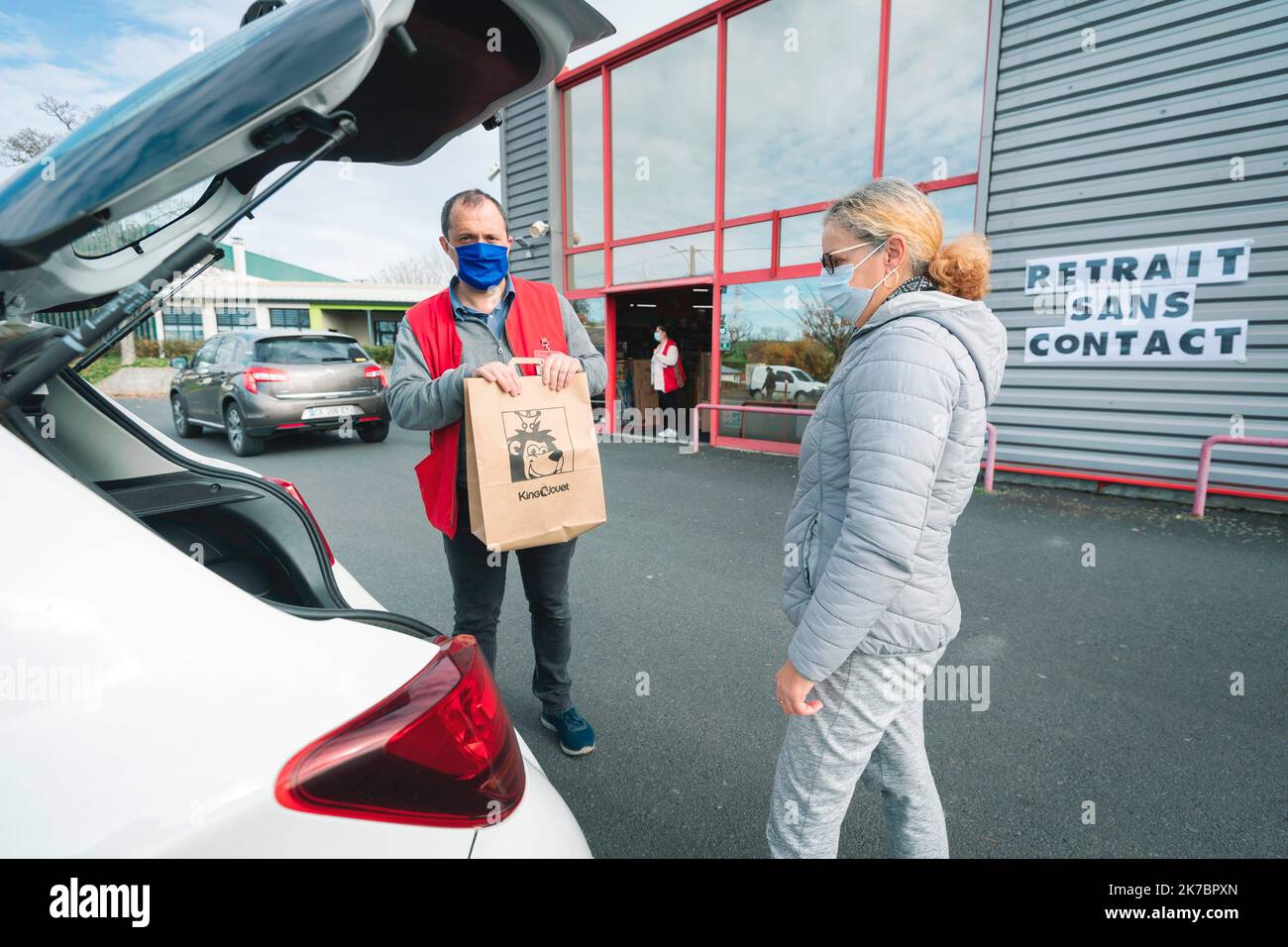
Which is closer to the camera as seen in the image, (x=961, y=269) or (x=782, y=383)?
(x=961, y=269)

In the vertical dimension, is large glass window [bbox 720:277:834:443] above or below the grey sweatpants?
above

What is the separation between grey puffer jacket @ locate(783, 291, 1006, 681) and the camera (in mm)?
1231

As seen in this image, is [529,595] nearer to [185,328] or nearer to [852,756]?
[852,756]

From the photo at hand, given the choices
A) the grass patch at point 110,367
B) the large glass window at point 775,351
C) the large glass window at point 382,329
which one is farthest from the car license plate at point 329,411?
the large glass window at point 382,329

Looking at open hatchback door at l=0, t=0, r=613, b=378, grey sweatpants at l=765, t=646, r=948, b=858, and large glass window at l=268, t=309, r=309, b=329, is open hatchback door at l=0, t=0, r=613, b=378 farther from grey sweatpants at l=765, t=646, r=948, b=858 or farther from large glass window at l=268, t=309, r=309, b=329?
large glass window at l=268, t=309, r=309, b=329

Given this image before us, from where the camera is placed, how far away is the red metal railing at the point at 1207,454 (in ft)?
17.0

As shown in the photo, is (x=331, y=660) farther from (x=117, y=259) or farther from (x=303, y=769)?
(x=117, y=259)

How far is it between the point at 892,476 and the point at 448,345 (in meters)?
1.52

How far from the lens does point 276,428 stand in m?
8.34

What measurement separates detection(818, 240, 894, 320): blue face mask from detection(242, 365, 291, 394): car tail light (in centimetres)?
834

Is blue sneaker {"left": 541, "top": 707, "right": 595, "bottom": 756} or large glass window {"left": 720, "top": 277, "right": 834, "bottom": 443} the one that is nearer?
blue sneaker {"left": 541, "top": 707, "right": 595, "bottom": 756}

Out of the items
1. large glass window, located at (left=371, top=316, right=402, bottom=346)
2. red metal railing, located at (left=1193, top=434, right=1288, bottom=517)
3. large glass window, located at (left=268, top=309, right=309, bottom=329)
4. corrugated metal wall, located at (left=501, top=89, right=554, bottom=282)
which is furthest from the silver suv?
large glass window, located at (left=268, top=309, right=309, bottom=329)

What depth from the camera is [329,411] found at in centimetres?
868

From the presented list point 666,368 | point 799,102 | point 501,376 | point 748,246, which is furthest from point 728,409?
point 501,376
